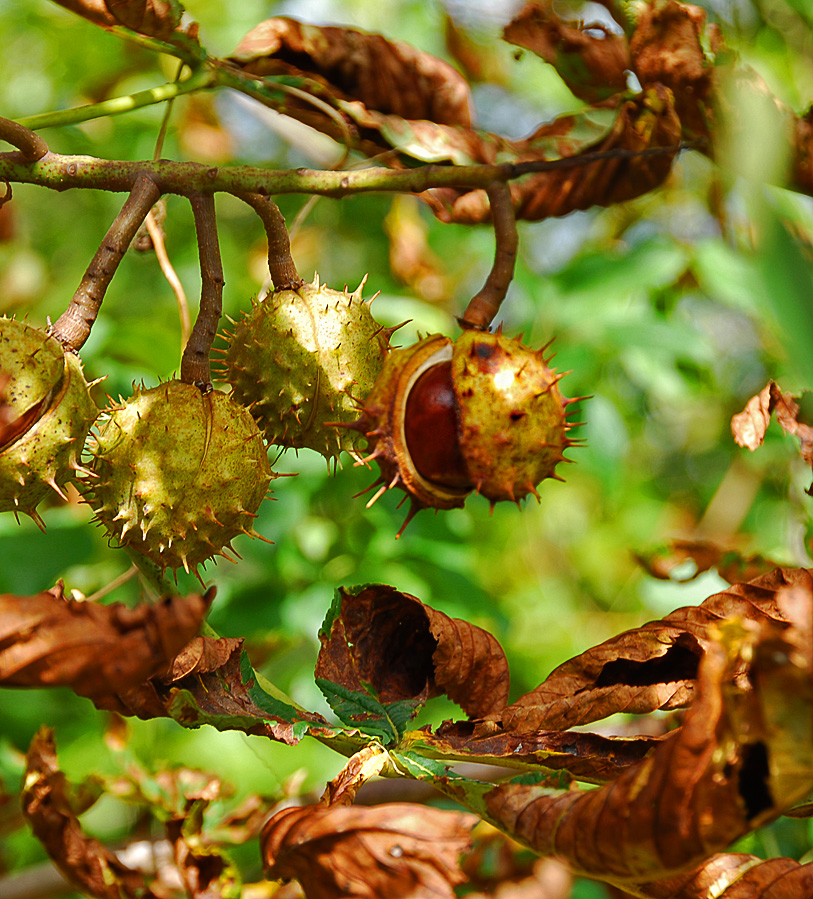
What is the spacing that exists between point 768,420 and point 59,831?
1.33 meters

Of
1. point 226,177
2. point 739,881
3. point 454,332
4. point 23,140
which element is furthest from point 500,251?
point 454,332

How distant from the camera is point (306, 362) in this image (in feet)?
4.69

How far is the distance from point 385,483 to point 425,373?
0.60ft

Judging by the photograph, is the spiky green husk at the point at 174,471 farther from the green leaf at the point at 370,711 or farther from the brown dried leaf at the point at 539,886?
the brown dried leaf at the point at 539,886

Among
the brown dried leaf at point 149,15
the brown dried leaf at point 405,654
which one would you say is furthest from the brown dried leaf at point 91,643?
the brown dried leaf at point 149,15

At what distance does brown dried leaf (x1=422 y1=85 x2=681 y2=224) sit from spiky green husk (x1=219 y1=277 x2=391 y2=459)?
48 cm

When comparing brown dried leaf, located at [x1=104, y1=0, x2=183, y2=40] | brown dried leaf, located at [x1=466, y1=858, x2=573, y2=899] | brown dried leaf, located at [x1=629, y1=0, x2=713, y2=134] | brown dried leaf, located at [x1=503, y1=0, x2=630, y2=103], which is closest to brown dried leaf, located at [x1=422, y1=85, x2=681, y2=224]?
brown dried leaf, located at [x1=629, y1=0, x2=713, y2=134]

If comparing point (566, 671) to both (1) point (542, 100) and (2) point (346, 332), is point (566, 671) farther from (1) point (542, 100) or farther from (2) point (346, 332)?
(1) point (542, 100)

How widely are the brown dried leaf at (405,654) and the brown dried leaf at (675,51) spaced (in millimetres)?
1177

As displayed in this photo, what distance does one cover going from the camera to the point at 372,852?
914mm

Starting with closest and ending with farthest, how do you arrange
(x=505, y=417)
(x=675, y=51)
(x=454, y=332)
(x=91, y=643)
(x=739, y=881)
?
1. (x=91, y=643)
2. (x=739, y=881)
3. (x=505, y=417)
4. (x=675, y=51)
5. (x=454, y=332)

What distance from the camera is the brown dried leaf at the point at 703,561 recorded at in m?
1.67

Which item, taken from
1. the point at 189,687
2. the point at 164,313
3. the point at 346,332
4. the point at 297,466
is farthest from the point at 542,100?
the point at 189,687

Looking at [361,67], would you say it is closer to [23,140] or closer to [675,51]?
[675,51]
